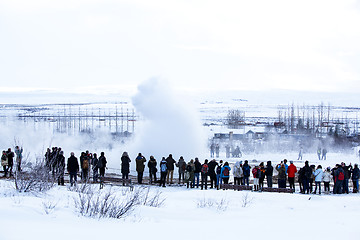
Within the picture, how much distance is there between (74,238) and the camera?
6891 millimetres

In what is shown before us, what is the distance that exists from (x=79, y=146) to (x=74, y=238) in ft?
116

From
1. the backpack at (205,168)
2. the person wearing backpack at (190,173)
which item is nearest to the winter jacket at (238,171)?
the backpack at (205,168)

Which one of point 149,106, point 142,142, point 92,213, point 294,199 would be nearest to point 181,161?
point 294,199

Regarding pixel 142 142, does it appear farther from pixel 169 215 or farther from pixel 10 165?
pixel 169 215

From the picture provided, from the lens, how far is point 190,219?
32.1ft

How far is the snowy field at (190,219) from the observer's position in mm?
7465

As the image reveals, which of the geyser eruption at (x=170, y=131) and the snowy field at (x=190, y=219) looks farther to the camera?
the geyser eruption at (x=170, y=131)

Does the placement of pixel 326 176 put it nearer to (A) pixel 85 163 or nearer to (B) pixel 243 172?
(B) pixel 243 172

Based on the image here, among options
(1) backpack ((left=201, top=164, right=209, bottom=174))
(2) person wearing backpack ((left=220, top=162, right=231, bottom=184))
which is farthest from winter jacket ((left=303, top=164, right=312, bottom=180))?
(1) backpack ((left=201, top=164, right=209, bottom=174))

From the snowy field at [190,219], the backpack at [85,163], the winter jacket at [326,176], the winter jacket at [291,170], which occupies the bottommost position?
the snowy field at [190,219]

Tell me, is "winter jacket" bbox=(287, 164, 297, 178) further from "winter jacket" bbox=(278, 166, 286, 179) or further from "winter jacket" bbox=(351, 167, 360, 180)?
"winter jacket" bbox=(351, 167, 360, 180)

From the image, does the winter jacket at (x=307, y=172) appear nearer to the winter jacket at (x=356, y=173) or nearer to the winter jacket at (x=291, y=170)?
Answer: the winter jacket at (x=291, y=170)

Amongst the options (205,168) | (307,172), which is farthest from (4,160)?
(307,172)

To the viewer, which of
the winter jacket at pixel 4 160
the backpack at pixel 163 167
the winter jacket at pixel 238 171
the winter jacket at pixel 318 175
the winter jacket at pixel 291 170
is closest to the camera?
the winter jacket at pixel 318 175
